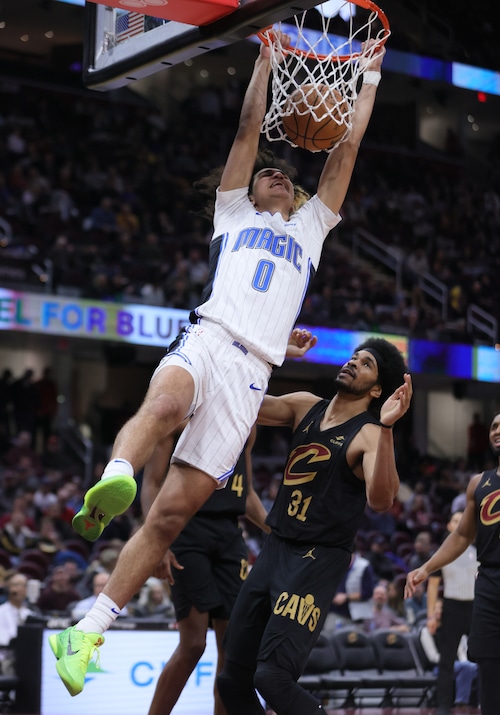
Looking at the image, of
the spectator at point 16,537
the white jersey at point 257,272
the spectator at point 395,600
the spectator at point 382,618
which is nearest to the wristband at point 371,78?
the white jersey at point 257,272

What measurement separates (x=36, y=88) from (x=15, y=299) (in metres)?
8.06

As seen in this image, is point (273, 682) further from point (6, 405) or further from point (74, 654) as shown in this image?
point (6, 405)

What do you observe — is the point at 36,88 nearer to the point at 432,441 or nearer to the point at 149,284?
the point at 149,284

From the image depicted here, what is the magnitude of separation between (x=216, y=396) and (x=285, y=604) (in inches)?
39.6

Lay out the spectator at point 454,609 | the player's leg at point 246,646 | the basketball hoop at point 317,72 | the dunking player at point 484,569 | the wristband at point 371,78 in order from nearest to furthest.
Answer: the player's leg at point 246,646, the basketball hoop at point 317,72, the wristband at point 371,78, the dunking player at point 484,569, the spectator at point 454,609

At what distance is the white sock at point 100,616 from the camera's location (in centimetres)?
438

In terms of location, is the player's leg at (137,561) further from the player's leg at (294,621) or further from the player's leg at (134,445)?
the player's leg at (294,621)

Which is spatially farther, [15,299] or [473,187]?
[473,187]

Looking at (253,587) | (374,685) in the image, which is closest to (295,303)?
(253,587)

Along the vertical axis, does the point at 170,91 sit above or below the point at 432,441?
above

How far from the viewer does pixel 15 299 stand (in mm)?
17359

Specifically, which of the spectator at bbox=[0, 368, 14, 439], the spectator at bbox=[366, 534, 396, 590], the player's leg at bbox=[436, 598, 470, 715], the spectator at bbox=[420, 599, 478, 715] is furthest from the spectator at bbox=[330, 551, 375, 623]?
the spectator at bbox=[0, 368, 14, 439]

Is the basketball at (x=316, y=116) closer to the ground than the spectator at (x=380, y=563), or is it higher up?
higher up

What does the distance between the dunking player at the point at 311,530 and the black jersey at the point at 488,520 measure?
1042 mm
